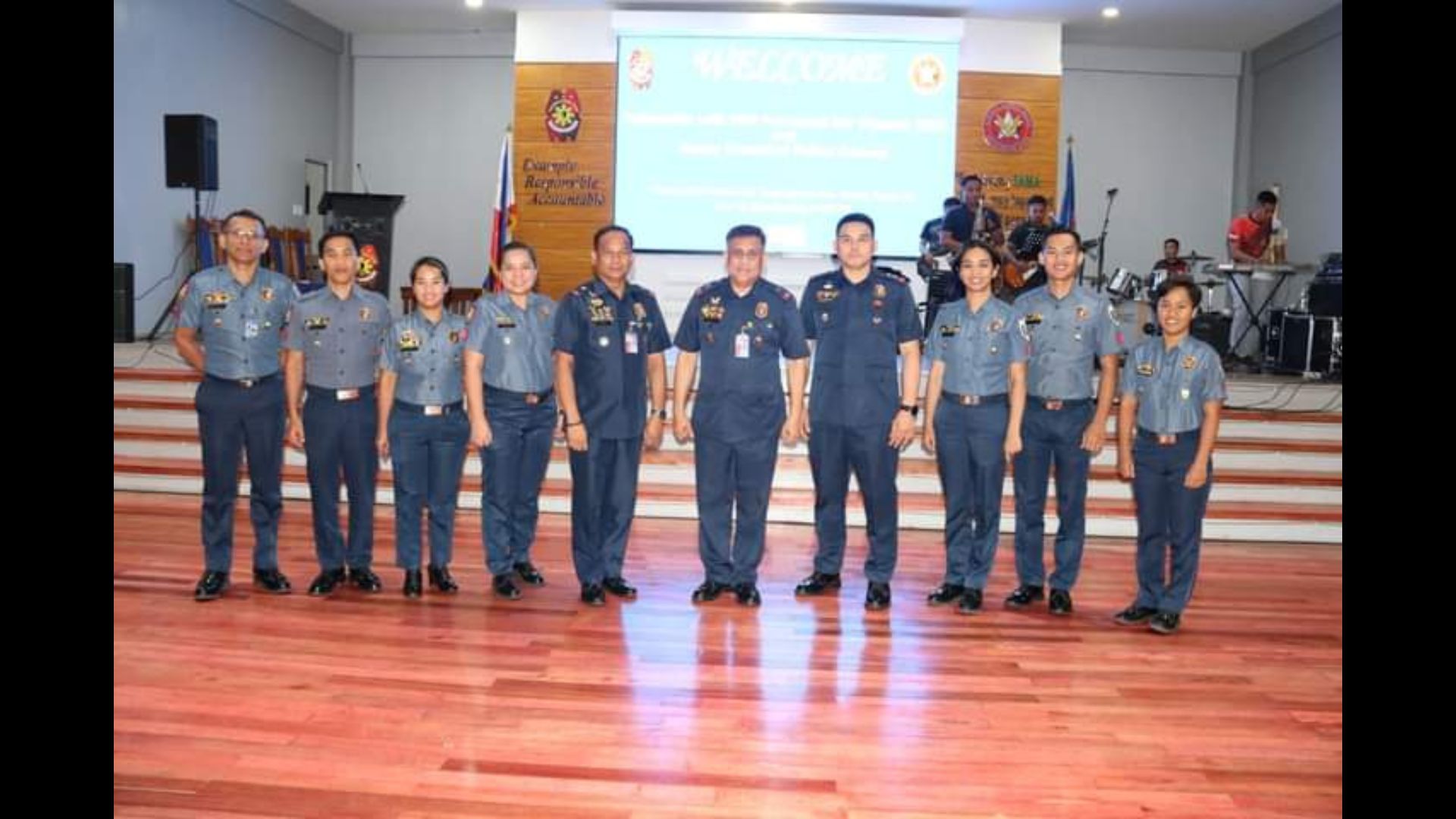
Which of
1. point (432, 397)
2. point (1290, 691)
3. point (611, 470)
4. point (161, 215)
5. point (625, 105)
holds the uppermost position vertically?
point (625, 105)

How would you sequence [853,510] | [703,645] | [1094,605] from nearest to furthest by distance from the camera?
[703,645]
[1094,605]
[853,510]

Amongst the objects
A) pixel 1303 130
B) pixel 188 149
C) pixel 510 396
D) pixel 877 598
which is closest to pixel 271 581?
pixel 510 396

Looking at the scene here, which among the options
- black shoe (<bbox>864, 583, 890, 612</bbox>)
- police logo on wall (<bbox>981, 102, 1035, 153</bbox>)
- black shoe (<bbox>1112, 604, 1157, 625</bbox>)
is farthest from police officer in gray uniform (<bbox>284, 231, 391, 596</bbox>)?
police logo on wall (<bbox>981, 102, 1035, 153</bbox>)

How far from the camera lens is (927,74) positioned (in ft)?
34.3

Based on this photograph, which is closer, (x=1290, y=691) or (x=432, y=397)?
(x=1290, y=691)

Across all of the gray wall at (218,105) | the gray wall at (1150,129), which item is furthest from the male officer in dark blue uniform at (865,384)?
the gray wall at (1150,129)

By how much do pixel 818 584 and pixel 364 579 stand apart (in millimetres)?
1798

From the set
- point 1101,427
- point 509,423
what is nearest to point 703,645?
point 509,423

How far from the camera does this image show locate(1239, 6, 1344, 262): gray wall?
34.9 feet

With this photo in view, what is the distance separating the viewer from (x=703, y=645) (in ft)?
12.8

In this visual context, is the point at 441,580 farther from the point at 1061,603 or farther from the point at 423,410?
the point at 1061,603

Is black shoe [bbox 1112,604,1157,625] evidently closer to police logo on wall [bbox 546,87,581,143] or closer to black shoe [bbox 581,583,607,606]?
black shoe [bbox 581,583,607,606]

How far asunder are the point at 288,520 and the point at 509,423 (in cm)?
219

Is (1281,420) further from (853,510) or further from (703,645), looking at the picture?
(703,645)
